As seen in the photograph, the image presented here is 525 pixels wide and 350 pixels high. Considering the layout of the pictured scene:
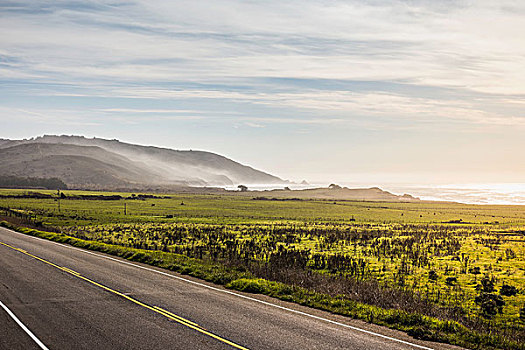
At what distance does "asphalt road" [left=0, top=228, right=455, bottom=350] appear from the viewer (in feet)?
40.0

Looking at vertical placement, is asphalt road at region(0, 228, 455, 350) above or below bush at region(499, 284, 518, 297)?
above

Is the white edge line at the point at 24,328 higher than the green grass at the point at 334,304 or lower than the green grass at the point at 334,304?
lower

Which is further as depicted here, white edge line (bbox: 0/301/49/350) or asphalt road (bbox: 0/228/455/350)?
asphalt road (bbox: 0/228/455/350)

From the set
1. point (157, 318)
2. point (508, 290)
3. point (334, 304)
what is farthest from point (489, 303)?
point (157, 318)

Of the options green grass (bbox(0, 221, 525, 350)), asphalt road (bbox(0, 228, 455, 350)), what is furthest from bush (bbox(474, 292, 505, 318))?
asphalt road (bbox(0, 228, 455, 350))

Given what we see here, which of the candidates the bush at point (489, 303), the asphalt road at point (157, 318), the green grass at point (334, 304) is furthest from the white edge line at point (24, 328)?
the bush at point (489, 303)

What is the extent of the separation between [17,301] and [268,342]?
9.82m

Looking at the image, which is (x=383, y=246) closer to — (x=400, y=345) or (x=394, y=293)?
(x=394, y=293)

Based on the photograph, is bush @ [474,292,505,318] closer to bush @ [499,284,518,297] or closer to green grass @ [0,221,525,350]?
bush @ [499,284,518,297]

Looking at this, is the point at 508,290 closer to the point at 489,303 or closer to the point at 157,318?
the point at 489,303

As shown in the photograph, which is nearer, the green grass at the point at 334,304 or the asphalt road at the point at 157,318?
the asphalt road at the point at 157,318

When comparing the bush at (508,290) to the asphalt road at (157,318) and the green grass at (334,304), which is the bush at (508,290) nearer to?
the green grass at (334,304)

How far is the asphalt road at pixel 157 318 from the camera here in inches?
480

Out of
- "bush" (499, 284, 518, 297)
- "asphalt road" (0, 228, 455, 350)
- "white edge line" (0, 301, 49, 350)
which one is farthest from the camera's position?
"bush" (499, 284, 518, 297)
